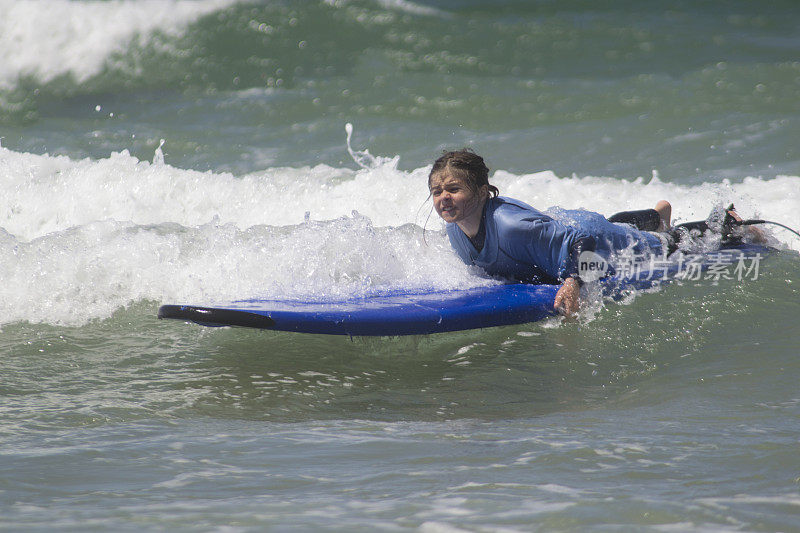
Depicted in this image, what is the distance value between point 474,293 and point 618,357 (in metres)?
0.79

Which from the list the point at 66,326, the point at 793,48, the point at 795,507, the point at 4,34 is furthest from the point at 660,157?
the point at 4,34

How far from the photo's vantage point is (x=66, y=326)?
4.46 metres

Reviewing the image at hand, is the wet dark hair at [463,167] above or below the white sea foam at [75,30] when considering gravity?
below

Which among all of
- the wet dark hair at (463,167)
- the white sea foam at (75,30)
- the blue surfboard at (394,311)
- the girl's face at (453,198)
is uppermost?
the white sea foam at (75,30)

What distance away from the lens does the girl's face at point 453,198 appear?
405 cm

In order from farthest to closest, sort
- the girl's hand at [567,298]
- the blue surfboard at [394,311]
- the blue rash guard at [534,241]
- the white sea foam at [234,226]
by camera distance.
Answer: the white sea foam at [234,226]
the blue rash guard at [534,241]
the girl's hand at [567,298]
the blue surfboard at [394,311]

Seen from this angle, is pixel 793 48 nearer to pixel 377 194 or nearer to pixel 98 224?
pixel 377 194

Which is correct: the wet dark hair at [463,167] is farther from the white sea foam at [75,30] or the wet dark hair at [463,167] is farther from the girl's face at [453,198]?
the white sea foam at [75,30]

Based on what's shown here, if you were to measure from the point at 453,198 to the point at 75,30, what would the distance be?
861 centimetres

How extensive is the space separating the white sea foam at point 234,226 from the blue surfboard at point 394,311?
25 cm

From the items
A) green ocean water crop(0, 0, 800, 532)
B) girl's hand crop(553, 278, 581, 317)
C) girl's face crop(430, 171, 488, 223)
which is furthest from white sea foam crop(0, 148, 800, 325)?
girl's hand crop(553, 278, 581, 317)

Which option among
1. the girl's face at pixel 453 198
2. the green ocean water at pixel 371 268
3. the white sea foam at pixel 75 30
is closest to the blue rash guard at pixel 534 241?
the girl's face at pixel 453 198

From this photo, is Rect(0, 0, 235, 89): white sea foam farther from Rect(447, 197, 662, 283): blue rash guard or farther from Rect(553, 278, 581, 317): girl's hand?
Rect(553, 278, 581, 317): girl's hand

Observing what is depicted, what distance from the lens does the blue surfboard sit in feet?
11.6
